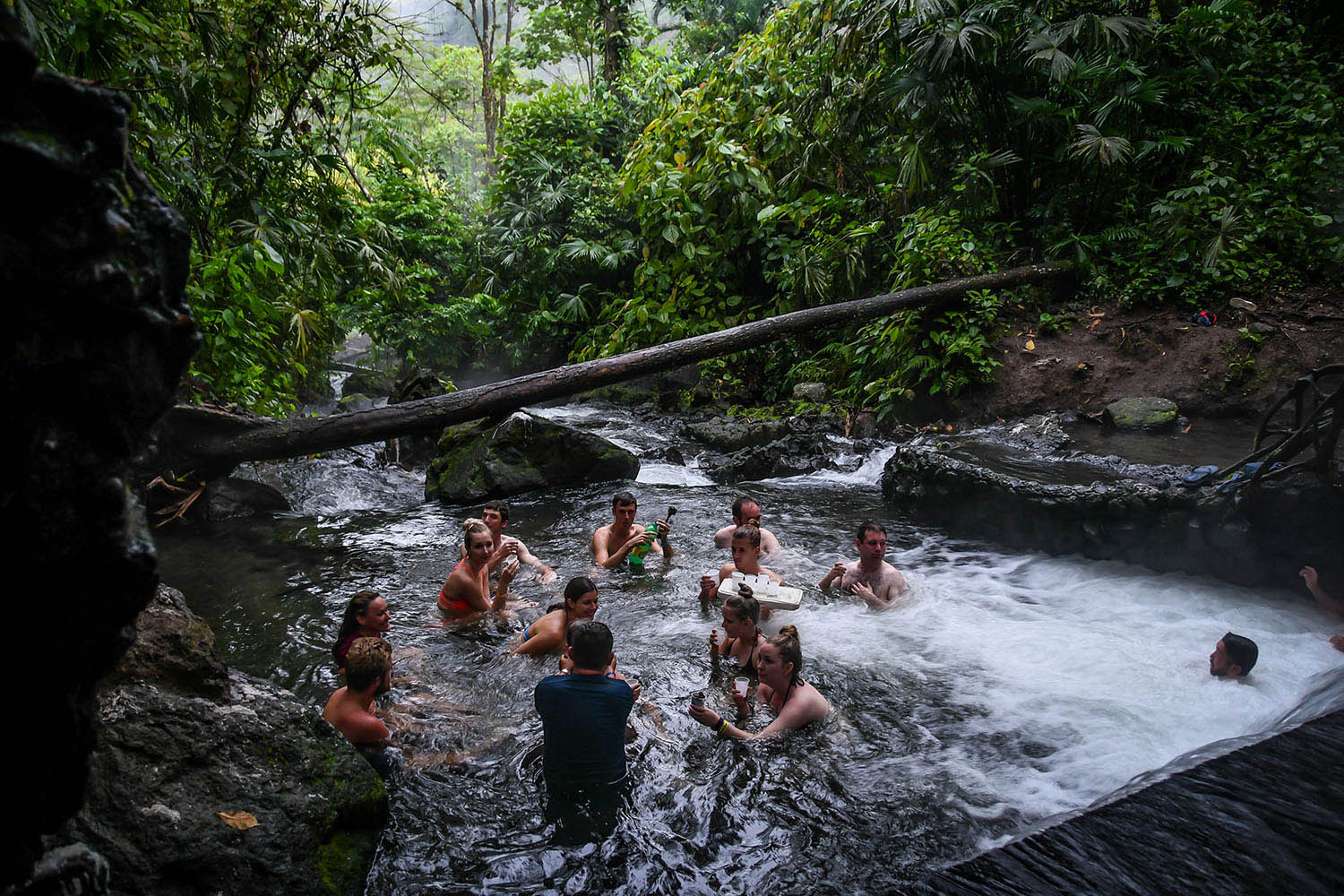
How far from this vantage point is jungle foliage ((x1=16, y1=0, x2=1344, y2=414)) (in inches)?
220

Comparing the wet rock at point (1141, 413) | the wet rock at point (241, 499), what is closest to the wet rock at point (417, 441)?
the wet rock at point (241, 499)

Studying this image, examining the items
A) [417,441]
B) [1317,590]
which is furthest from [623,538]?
[417,441]

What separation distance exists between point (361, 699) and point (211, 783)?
1.02 metres

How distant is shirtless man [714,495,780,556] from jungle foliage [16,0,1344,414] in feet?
12.3

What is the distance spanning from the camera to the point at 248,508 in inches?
315

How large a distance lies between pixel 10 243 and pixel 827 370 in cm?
1148

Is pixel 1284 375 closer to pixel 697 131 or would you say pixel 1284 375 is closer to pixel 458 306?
pixel 697 131

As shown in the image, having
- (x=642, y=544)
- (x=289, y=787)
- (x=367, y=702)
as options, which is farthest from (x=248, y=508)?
(x=289, y=787)

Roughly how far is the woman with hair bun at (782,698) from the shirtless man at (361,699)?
1.64 meters

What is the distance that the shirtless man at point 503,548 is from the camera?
6051 millimetres

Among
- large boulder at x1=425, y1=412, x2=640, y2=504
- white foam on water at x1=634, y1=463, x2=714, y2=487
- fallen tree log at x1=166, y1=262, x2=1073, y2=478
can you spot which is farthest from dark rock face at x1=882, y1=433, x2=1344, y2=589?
large boulder at x1=425, y1=412, x2=640, y2=504

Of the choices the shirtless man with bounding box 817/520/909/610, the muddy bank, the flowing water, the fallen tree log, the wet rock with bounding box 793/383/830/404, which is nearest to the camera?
the flowing water

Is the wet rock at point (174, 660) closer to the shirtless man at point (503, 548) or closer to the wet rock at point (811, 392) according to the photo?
the shirtless man at point (503, 548)

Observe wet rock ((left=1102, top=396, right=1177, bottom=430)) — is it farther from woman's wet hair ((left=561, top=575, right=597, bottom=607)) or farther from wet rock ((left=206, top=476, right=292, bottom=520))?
wet rock ((left=206, top=476, right=292, bottom=520))
